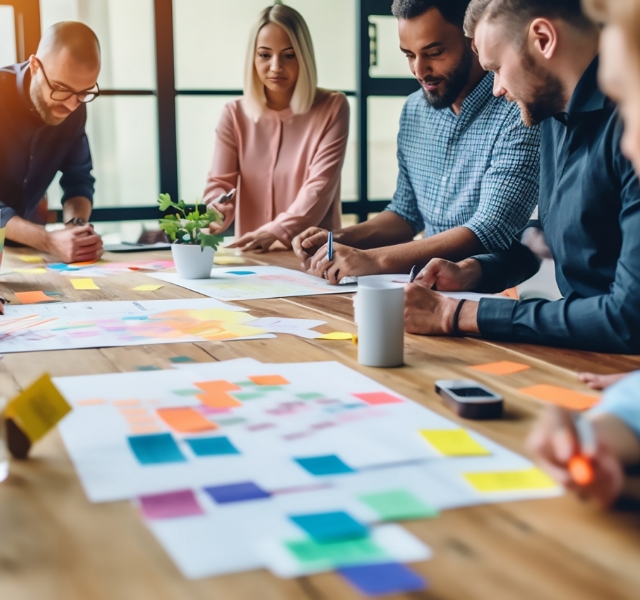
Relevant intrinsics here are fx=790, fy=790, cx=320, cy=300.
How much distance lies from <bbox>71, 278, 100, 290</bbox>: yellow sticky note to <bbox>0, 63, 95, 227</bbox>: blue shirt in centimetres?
81

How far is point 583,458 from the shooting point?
691mm

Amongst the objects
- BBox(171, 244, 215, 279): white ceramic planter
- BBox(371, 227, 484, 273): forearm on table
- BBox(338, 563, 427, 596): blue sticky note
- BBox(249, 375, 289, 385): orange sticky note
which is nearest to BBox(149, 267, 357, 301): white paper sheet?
BBox(171, 244, 215, 279): white ceramic planter

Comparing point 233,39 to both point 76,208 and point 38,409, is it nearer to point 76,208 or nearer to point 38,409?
point 76,208

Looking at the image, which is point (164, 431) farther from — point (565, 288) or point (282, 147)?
point (282, 147)

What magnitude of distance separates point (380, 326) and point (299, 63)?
220cm

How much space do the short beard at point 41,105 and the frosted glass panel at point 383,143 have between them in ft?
8.18

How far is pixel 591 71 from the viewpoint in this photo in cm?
157

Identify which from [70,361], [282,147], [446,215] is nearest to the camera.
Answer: [70,361]

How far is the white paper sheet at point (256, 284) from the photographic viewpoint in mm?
1940

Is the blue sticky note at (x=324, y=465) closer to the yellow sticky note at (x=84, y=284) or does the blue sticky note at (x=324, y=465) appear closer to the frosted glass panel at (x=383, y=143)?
the yellow sticky note at (x=84, y=284)

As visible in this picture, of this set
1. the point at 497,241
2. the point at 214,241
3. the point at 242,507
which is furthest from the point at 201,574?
the point at 497,241

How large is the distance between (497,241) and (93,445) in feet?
5.25

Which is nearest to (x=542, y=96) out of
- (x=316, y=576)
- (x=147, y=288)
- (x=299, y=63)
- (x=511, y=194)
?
(x=511, y=194)

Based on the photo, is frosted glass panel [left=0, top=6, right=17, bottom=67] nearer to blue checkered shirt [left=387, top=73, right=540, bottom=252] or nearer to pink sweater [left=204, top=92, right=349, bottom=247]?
pink sweater [left=204, top=92, right=349, bottom=247]
